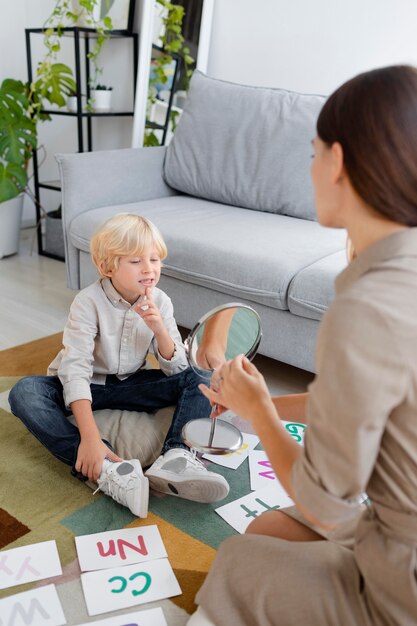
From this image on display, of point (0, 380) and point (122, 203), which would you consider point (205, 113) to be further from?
point (0, 380)

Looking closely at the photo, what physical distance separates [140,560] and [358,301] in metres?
0.88

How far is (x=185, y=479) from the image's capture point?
4.76 feet

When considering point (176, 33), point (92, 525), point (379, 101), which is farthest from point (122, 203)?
point (379, 101)

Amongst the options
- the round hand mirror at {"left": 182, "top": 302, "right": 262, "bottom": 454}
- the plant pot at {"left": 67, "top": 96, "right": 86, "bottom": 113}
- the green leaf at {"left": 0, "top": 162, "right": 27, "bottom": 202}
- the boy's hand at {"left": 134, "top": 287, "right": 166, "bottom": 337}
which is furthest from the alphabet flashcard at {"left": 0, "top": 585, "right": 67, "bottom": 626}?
the plant pot at {"left": 67, "top": 96, "right": 86, "bottom": 113}

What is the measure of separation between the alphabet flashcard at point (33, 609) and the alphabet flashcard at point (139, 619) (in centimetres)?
7

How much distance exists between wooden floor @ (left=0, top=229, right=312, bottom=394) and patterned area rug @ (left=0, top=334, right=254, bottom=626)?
50 cm

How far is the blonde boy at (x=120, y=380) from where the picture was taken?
149cm

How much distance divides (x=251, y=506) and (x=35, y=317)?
1.45 metres

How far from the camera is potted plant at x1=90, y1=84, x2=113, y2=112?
3.36 m

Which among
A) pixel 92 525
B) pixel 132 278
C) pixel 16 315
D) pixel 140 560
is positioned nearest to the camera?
pixel 140 560

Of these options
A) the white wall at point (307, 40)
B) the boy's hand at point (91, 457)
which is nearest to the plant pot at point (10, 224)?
the white wall at point (307, 40)

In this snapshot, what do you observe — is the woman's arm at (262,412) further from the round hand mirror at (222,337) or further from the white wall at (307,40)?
the white wall at (307,40)

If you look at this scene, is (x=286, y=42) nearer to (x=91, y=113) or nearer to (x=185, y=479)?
(x=91, y=113)

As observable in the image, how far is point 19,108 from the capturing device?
3.13 meters
